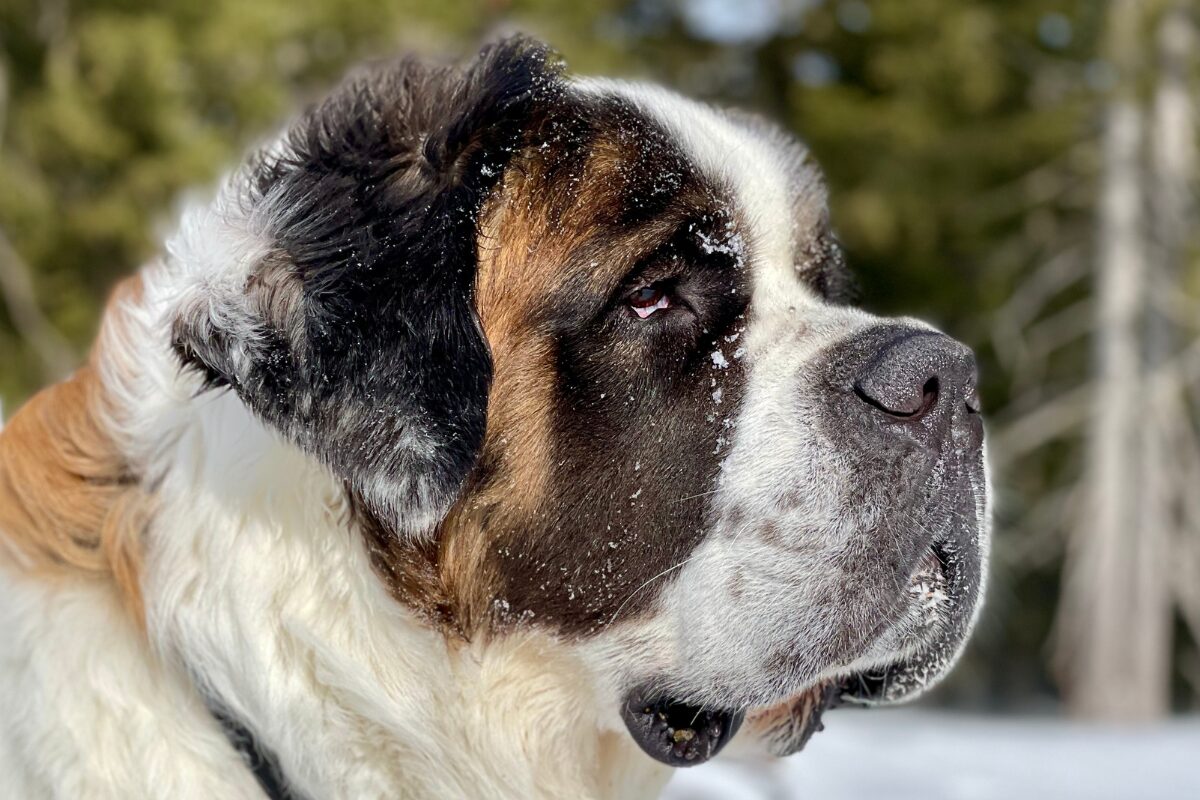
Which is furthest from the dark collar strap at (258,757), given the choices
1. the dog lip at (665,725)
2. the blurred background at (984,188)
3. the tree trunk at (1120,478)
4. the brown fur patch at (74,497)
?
the tree trunk at (1120,478)

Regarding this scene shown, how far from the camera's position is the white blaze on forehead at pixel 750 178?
83.6 inches

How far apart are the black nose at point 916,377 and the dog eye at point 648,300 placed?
1.11 ft

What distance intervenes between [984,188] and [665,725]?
1212 cm

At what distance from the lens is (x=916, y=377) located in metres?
1.88

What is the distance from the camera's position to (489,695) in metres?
1.98

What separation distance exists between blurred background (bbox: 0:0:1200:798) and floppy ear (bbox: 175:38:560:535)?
9.03 metres

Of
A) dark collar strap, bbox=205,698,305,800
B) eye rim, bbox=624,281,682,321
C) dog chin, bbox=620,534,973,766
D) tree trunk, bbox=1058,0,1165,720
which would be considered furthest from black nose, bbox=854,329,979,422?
tree trunk, bbox=1058,0,1165,720

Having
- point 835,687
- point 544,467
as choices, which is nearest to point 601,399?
point 544,467

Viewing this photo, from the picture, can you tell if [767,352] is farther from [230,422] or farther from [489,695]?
[230,422]

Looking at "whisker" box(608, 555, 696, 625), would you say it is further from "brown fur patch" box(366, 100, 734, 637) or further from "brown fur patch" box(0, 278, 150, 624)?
"brown fur patch" box(0, 278, 150, 624)

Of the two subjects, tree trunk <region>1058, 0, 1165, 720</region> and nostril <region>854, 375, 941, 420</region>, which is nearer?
nostril <region>854, 375, 941, 420</region>

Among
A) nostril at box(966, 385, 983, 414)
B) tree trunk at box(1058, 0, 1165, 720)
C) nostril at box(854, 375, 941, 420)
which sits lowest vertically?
tree trunk at box(1058, 0, 1165, 720)

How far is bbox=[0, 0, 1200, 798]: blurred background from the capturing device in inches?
436

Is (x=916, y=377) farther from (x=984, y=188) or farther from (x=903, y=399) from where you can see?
(x=984, y=188)
